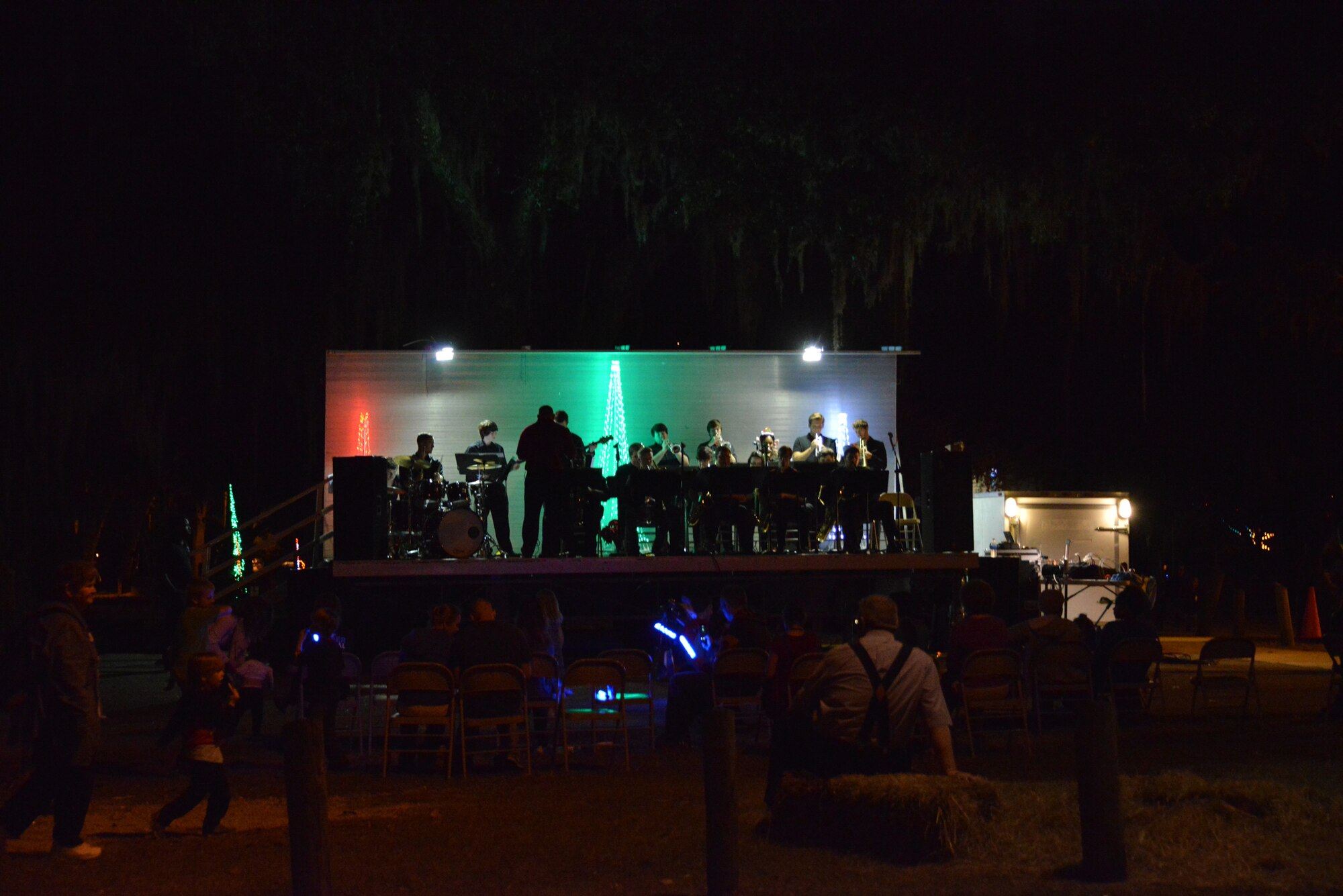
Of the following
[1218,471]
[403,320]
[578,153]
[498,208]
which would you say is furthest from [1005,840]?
[1218,471]

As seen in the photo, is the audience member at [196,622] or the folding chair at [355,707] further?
the folding chair at [355,707]

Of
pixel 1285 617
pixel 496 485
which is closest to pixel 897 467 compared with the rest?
pixel 496 485

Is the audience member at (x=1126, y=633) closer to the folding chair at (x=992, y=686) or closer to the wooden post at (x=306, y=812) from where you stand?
the folding chair at (x=992, y=686)

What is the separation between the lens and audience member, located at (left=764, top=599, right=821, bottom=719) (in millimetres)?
8031

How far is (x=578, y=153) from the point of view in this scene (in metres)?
15.8

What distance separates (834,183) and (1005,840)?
10.3 m

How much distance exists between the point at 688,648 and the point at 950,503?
4427mm

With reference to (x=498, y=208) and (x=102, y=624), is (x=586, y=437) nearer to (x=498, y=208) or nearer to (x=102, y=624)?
(x=498, y=208)

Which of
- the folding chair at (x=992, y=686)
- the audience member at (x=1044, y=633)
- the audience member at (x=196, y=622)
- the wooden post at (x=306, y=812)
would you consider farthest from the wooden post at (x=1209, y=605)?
the wooden post at (x=306, y=812)

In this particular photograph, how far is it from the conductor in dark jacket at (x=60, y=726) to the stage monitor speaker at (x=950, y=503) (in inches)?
363

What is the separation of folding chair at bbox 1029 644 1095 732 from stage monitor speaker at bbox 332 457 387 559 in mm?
6523

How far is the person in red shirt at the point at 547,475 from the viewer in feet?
44.3

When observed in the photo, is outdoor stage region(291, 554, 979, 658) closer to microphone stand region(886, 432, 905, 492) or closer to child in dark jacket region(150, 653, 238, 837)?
microphone stand region(886, 432, 905, 492)

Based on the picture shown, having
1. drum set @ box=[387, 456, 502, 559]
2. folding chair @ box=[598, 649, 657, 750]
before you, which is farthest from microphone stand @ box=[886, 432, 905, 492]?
folding chair @ box=[598, 649, 657, 750]
